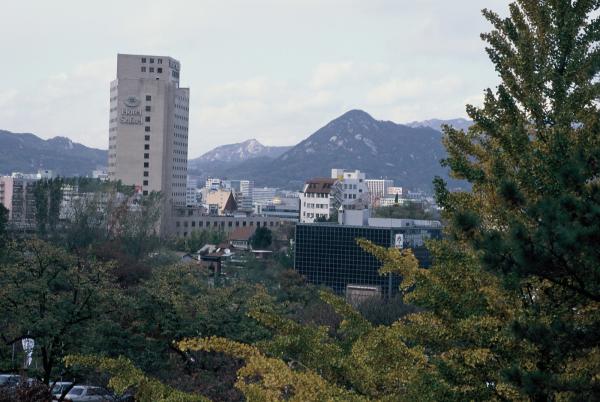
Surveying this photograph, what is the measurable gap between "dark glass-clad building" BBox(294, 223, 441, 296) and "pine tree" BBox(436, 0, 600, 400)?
3741cm

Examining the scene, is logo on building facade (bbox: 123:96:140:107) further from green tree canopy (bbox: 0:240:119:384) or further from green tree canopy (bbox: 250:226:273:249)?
green tree canopy (bbox: 0:240:119:384)

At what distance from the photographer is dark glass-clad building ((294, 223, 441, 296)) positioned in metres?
48.7

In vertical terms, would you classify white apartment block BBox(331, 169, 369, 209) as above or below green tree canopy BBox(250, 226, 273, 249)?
above

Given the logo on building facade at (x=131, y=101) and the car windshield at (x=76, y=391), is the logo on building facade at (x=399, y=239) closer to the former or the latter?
the car windshield at (x=76, y=391)

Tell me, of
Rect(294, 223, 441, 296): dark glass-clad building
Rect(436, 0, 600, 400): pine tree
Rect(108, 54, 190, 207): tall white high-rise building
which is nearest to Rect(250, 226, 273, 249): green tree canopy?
Rect(294, 223, 441, 296): dark glass-clad building

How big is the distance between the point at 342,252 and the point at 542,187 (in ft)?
132

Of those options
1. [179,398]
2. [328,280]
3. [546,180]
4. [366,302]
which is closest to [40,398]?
[179,398]

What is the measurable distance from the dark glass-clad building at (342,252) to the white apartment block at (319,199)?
5756 centimetres

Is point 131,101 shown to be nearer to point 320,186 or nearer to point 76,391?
point 320,186

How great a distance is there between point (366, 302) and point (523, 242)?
30.8 metres

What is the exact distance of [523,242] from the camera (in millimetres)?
7402

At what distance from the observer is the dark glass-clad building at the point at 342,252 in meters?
48.7

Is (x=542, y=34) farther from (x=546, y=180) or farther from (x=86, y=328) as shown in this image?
(x=86, y=328)

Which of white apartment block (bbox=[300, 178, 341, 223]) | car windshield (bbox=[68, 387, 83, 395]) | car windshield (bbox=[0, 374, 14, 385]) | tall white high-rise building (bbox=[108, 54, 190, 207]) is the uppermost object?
tall white high-rise building (bbox=[108, 54, 190, 207])
